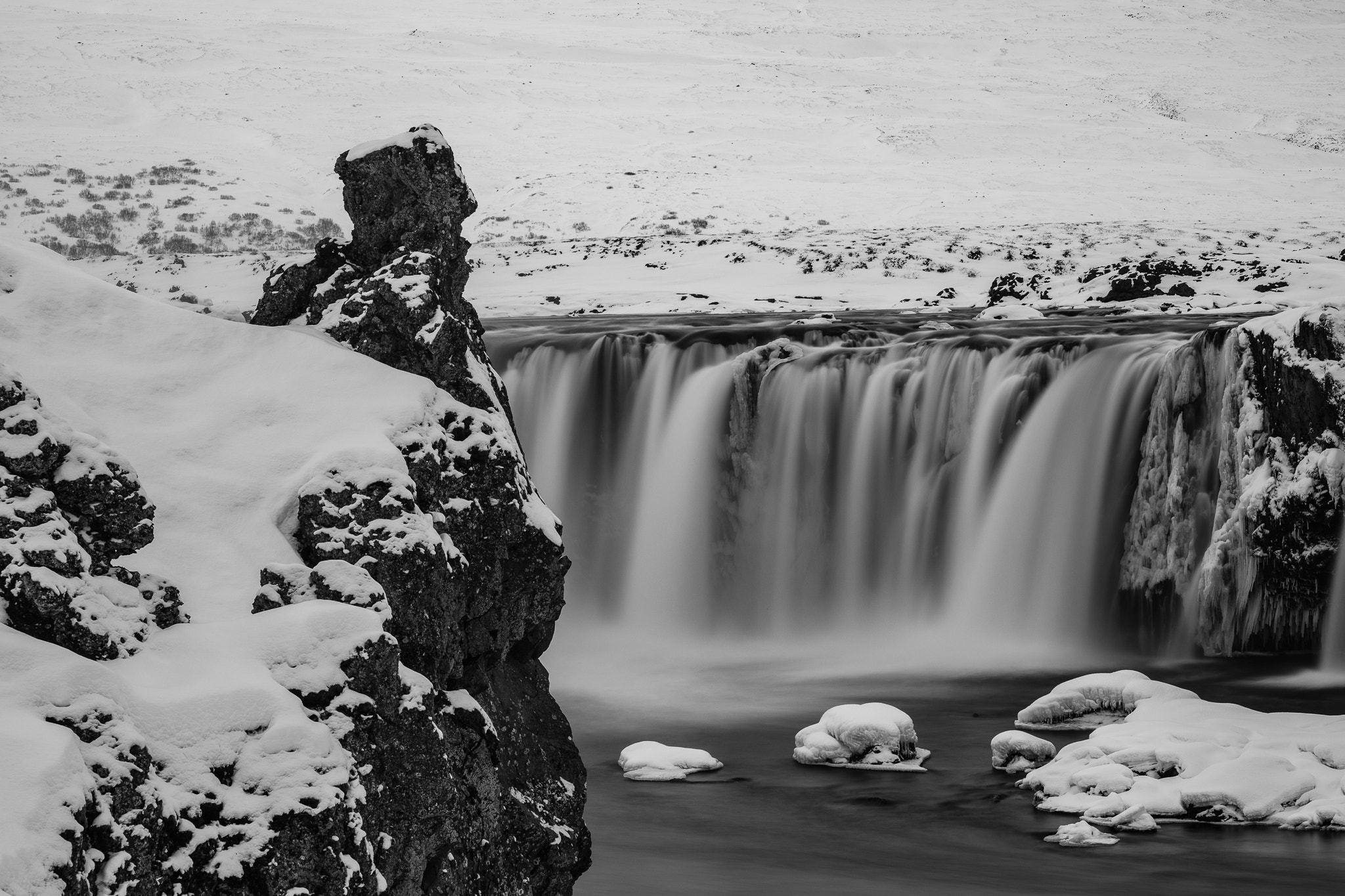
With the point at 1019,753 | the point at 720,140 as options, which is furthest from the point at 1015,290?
the point at 720,140

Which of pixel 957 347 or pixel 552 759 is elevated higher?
pixel 957 347

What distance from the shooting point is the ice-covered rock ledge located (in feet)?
30.7

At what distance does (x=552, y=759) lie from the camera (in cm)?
641

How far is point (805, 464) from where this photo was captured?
16203mm

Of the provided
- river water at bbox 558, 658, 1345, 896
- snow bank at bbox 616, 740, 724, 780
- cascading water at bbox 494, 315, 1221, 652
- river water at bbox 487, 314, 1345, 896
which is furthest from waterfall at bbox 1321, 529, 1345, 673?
snow bank at bbox 616, 740, 724, 780

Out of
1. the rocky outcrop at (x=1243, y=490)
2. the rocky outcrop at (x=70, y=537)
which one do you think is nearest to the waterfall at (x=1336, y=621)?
the rocky outcrop at (x=1243, y=490)

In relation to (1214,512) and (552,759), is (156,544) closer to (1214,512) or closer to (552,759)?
(552,759)

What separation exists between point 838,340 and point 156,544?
1318 cm

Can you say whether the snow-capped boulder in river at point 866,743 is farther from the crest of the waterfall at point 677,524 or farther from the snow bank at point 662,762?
the crest of the waterfall at point 677,524

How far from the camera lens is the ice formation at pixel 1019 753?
10578mm

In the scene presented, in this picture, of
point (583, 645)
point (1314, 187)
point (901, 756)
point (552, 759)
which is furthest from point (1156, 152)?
point (552, 759)

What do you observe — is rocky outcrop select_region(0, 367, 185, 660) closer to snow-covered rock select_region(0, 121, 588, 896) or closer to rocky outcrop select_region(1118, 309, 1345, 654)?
snow-covered rock select_region(0, 121, 588, 896)

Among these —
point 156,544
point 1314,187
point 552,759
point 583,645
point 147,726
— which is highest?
point 1314,187

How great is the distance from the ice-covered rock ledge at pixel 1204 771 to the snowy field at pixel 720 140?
12246 mm
